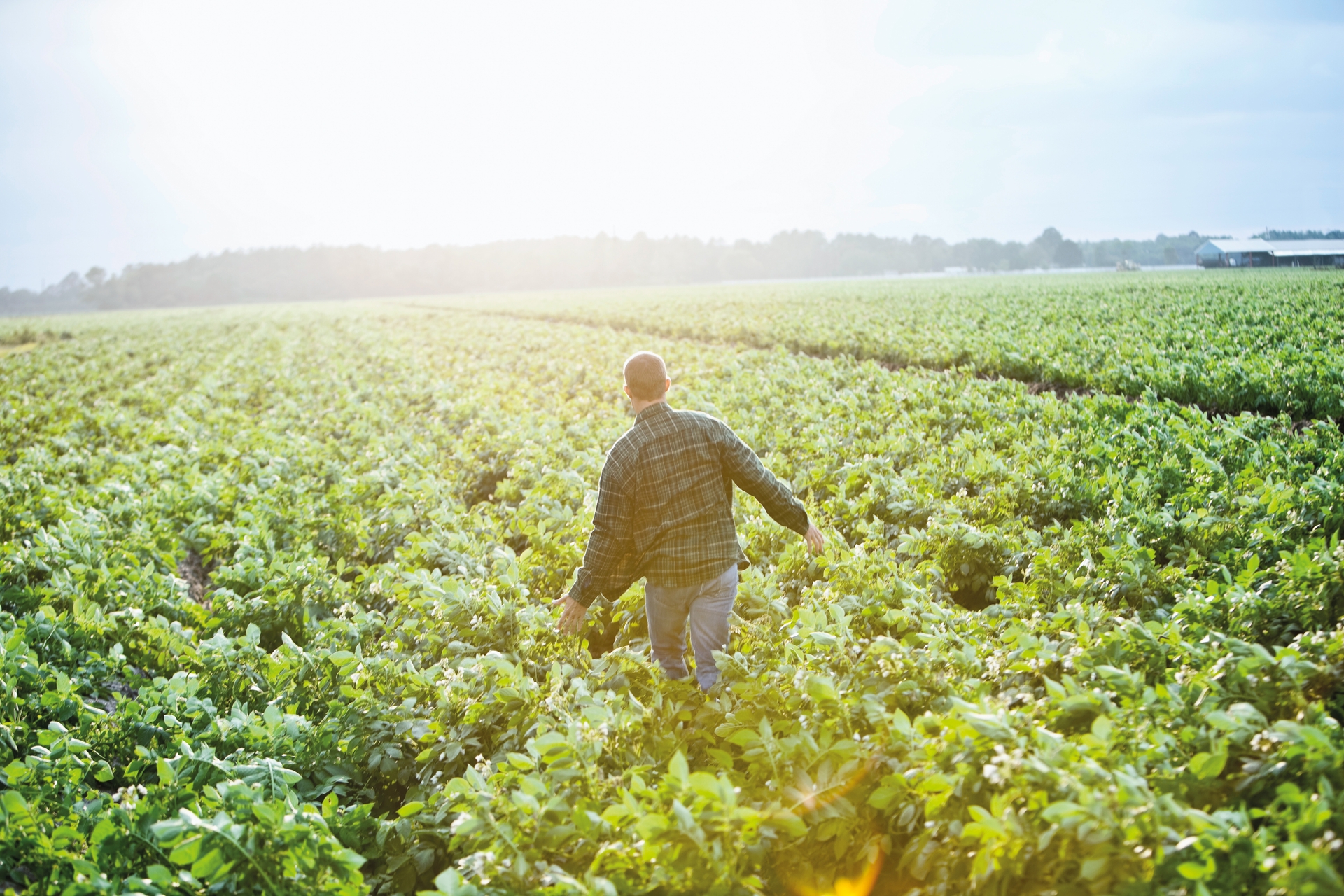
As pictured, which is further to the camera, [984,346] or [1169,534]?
[984,346]

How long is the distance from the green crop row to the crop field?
0.42 m

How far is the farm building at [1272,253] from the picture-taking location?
6306 centimetres

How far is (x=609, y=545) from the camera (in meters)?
3.95

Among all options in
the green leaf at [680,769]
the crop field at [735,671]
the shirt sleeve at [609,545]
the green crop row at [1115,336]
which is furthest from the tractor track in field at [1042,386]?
the green leaf at [680,769]

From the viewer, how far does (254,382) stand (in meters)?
18.4

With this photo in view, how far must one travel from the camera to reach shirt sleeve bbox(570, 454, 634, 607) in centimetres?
389

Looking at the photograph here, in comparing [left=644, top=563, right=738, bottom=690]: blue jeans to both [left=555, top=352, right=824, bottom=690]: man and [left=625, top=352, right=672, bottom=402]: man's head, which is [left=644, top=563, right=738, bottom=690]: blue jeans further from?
[left=625, top=352, right=672, bottom=402]: man's head

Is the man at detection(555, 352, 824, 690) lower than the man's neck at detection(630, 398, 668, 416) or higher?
lower

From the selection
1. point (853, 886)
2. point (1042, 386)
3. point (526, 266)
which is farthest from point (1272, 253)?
point (526, 266)

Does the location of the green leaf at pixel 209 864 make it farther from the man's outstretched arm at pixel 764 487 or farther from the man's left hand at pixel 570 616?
the man's outstretched arm at pixel 764 487

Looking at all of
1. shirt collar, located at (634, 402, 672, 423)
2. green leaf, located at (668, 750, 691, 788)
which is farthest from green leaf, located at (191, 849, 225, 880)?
shirt collar, located at (634, 402, 672, 423)

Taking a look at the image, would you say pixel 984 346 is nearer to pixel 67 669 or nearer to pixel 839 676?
pixel 839 676

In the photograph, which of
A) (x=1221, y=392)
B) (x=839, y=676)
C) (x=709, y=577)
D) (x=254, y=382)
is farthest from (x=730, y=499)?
(x=254, y=382)

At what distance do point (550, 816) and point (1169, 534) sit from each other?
14.8 feet
